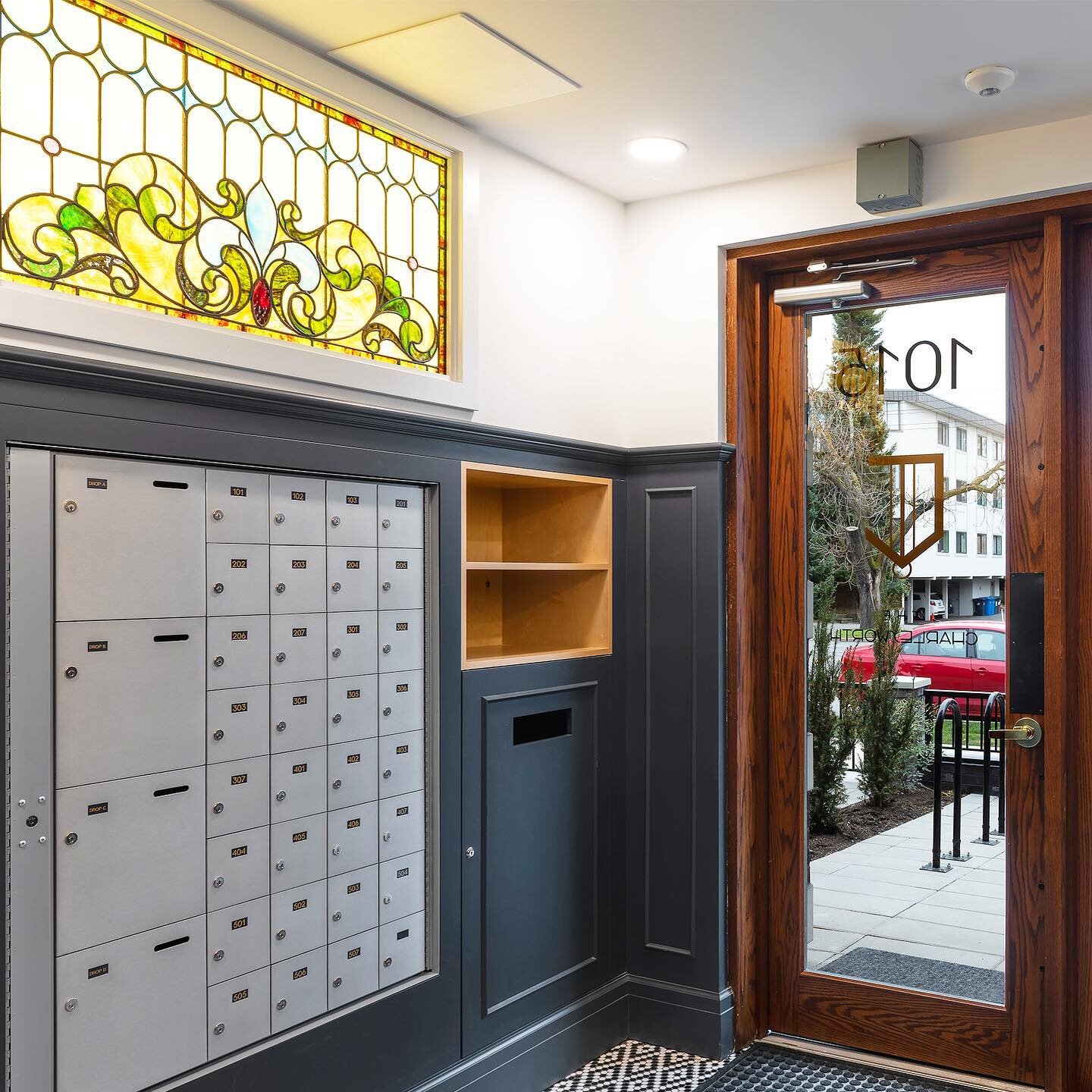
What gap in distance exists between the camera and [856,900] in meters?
3.42

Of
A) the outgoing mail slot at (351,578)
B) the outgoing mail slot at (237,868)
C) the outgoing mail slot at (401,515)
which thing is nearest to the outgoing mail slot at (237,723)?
the outgoing mail slot at (237,868)

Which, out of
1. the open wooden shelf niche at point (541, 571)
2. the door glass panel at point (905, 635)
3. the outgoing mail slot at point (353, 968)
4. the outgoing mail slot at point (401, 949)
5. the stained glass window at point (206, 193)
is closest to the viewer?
the stained glass window at point (206, 193)

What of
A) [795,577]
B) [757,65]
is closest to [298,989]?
[795,577]

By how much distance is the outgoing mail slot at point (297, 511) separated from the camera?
96.7 inches

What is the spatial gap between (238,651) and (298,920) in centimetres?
64

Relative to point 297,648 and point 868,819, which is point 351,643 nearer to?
point 297,648

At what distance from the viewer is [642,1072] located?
3287mm

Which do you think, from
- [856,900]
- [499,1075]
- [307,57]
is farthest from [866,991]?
[307,57]

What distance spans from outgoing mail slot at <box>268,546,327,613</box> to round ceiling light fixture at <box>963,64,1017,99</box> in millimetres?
1921

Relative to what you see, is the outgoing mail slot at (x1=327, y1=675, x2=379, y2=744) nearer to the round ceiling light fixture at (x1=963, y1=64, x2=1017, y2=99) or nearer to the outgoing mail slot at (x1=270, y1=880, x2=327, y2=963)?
the outgoing mail slot at (x1=270, y1=880, x2=327, y2=963)

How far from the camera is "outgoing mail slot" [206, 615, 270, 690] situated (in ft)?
7.61

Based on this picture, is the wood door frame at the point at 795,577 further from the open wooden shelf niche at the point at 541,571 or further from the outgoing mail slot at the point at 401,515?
the outgoing mail slot at the point at 401,515

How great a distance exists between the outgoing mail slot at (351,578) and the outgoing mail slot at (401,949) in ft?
2.66

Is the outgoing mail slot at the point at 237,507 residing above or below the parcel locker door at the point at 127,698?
above
